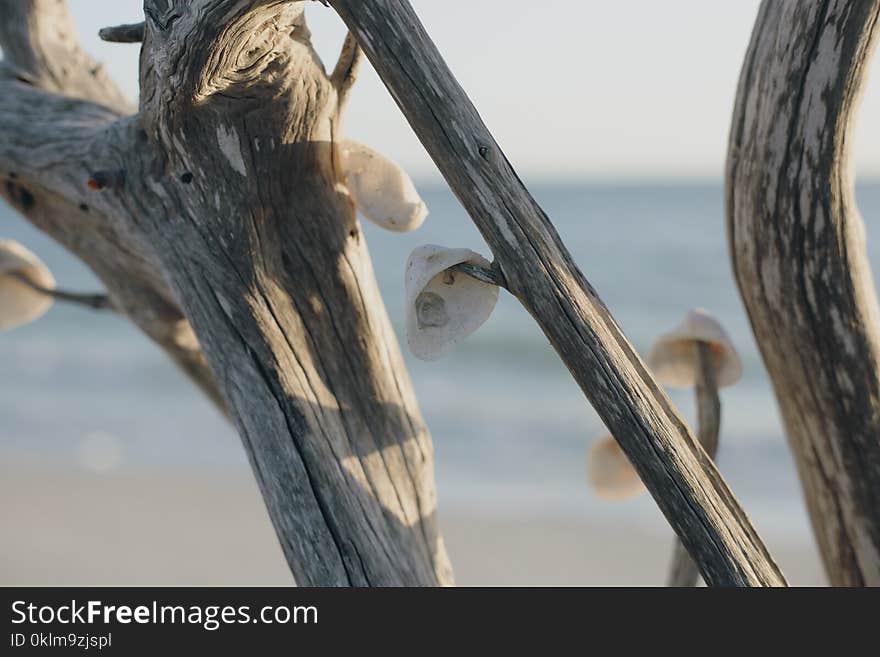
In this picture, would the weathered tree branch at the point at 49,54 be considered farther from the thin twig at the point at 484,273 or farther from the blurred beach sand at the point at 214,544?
the blurred beach sand at the point at 214,544

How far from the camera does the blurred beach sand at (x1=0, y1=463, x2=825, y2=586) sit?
4.09 meters

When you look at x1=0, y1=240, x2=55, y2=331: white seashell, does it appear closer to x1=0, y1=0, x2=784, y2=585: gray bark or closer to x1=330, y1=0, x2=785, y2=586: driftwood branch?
x1=0, y1=0, x2=784, y2=585: gray bark

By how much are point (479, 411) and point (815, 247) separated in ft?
17.7

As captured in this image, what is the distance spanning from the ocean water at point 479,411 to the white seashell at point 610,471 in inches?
109

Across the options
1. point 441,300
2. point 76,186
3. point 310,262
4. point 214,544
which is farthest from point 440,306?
point 214,544

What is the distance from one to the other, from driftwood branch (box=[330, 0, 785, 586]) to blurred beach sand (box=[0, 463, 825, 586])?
300cm

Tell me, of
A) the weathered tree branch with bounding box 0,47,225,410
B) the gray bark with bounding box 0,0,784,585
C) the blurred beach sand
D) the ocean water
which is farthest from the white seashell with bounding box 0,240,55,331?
the ocean water

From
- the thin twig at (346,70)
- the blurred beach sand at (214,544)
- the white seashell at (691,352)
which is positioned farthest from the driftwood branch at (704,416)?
the blurred beach sand at (214,544)

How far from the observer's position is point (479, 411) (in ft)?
21.8

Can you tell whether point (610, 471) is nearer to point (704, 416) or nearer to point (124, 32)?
point (704, 416)

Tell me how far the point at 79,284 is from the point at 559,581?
401 inches

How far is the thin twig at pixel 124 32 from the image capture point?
50.8 inches
